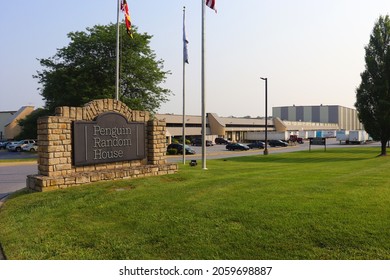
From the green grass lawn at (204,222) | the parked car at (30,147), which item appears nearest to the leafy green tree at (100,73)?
the parked car at (30,147)

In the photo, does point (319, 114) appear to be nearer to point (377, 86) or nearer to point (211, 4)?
point (377, 86)

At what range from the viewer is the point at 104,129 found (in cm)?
1183

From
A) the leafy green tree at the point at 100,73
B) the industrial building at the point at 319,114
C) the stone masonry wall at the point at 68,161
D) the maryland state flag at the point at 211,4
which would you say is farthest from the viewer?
the industrial building at the point at 319,114

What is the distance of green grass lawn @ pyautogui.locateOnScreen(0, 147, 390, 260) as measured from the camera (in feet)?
17.4

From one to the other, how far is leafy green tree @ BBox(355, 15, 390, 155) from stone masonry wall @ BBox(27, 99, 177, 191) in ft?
96.1

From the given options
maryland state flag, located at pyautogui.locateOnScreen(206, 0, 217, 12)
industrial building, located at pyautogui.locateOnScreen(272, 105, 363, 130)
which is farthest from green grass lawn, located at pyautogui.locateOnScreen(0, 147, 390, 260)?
industrial building, located at pyautogui.locateOnScreen(272, 105, 363, 130)

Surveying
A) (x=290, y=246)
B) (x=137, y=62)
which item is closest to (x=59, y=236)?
(x=290, y=246)

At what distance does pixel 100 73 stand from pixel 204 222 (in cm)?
3164

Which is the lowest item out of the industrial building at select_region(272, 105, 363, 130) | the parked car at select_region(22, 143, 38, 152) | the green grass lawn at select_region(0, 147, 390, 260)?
the green grass lawn at select_region(0, 147, 390, 260)

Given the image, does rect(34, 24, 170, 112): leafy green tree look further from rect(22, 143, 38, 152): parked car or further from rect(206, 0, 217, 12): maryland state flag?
rect(206, 0, 217, 12): maryland state flag

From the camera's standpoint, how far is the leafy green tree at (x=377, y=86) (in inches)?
1341

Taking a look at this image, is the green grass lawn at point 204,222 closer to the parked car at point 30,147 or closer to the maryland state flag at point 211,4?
the maryland state flag at point 211,4

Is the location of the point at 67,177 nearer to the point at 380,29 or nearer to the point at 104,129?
the point at 104,129

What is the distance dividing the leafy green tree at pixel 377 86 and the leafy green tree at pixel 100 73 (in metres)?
21.1
